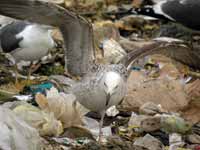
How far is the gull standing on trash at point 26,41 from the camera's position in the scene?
6.25 m

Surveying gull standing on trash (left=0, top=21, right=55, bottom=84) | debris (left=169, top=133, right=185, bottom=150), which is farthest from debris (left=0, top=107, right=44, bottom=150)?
gull standing on trash (left=0, top=21, right=55, bottom=84)

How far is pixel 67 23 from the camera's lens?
15.8ft

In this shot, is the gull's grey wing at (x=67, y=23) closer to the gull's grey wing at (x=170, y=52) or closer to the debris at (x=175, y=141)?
the gull's grey wing at (x=170, y=52)

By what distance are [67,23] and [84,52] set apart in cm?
37

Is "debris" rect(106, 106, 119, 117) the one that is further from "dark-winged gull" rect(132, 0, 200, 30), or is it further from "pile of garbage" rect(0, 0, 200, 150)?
"dark-winged gull" rect(132, 0, 200, 30)

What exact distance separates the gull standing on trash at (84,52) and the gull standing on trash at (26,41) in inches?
46.0

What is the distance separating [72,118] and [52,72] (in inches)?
68.3

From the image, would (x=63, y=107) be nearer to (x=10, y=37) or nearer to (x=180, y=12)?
(x=10, y=37)

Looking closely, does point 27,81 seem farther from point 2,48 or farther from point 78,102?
point 78,102

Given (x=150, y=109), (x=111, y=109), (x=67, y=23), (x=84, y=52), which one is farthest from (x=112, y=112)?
(x=67, y=23)

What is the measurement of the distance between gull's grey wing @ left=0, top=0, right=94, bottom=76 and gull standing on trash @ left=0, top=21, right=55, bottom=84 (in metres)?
1.03

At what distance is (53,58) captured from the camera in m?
6.80

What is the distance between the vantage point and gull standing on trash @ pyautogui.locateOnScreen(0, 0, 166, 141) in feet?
15.0

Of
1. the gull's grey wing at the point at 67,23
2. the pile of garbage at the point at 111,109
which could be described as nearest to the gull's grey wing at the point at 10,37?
the pile of garbage at the point at 111,109
